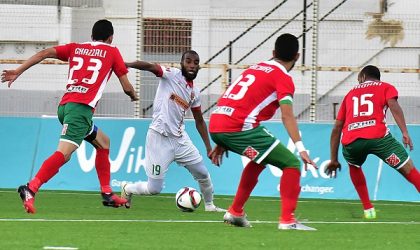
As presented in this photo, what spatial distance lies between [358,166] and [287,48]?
317 centimetres

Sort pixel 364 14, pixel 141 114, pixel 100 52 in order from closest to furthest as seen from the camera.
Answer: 1. pixel 100 52
2. pixel 141 114
3. pixel 364 14

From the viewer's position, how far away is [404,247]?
9.46 meters

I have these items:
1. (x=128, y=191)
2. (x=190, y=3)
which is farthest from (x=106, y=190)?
(x=190, y=3)

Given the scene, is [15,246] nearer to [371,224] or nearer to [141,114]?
[371,224]

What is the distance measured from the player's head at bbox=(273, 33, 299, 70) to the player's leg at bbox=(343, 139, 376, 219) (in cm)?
277

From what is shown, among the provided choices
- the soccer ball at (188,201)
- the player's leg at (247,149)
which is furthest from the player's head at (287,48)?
the soccer ball at (188,201)

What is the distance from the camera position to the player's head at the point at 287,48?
11.1m

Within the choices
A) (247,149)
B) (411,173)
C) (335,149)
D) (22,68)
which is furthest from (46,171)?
(411,173)

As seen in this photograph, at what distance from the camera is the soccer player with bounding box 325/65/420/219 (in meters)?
13.5

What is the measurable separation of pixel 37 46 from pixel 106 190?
12.1 m

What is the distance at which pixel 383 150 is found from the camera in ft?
44.6

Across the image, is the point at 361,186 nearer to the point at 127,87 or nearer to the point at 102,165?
the point at 127,87

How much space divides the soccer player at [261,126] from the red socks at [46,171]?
239cm

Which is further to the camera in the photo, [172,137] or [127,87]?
[172,137]
